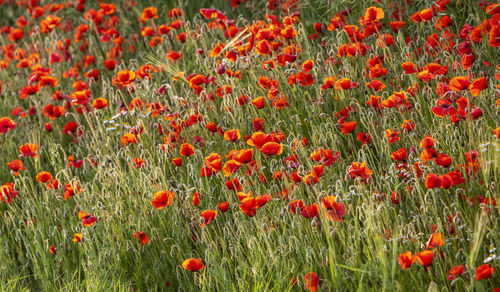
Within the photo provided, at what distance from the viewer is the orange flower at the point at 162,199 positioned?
2607mm

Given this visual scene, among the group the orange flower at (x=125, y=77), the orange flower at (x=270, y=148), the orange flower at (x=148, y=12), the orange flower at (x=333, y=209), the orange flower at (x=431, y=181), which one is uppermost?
the orange flower at (x=148, y=12)

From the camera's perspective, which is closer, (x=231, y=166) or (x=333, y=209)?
(x=333, y=209)

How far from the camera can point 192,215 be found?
9.14 feet

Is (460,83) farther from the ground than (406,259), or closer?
farther from the ground

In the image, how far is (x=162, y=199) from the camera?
103 inches

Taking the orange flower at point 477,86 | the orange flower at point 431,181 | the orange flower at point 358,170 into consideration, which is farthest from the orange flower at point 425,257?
the orange flower at point 477,86

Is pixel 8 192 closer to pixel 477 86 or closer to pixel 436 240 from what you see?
pixel 436 240

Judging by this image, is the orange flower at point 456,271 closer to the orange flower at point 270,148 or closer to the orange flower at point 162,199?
the orange flower at point 270,148

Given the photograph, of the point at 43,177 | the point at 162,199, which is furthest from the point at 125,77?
the point at 162,199

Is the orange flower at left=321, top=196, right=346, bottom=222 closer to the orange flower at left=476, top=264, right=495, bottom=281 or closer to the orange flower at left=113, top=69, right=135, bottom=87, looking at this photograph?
the orange flower at left=476, top=264, right=495, bottom=281

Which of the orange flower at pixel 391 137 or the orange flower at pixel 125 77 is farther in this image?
the orange flower at pixel 125 77

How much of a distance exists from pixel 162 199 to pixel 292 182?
533 mm

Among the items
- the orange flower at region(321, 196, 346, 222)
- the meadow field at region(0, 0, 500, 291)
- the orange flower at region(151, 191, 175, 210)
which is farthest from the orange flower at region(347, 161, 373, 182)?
the orange flower at region(151, 191, 175, 210)

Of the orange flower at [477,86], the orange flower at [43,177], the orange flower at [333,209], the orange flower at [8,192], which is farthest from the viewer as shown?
the orange flower at [43,177]
